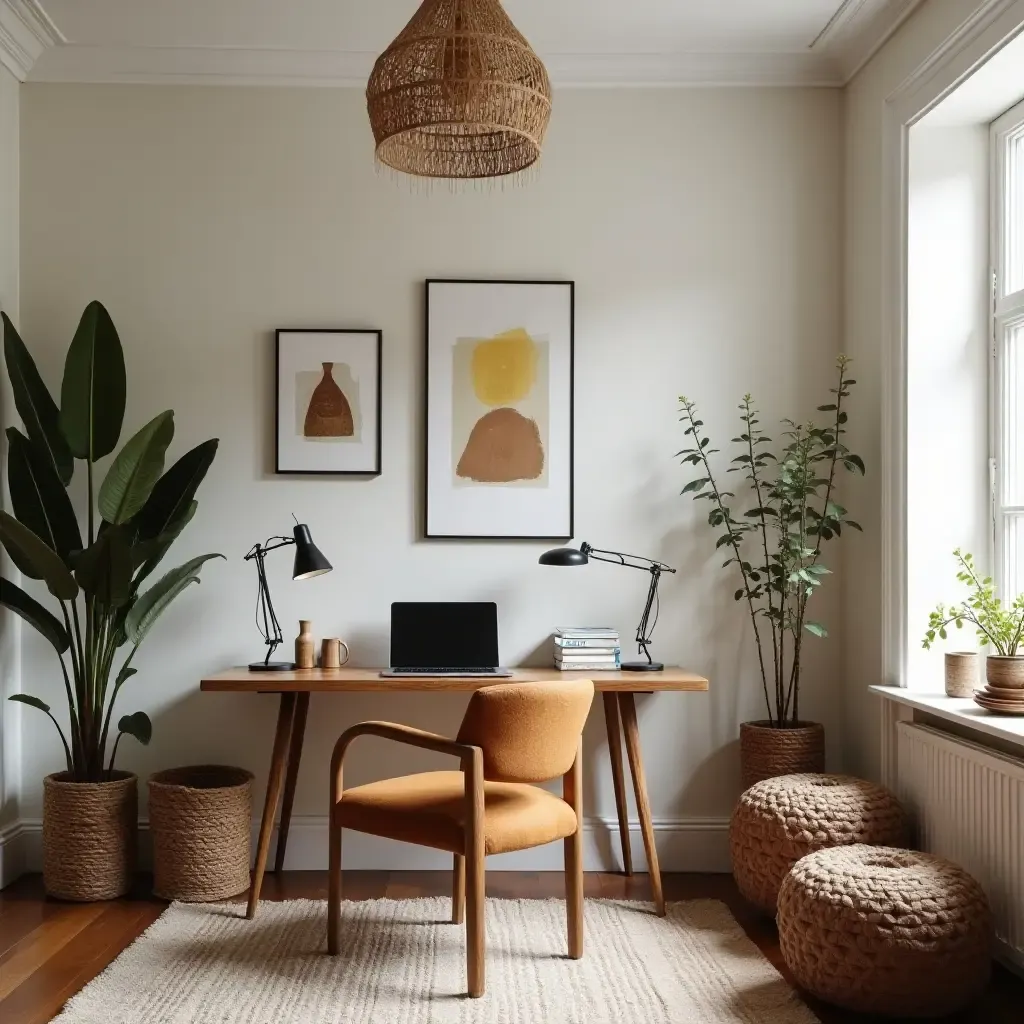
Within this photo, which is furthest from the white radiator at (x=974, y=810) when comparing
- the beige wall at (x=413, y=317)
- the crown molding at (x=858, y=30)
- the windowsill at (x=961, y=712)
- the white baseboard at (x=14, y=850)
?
the white baseboard at (x=14, y=850)

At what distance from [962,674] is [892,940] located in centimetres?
94

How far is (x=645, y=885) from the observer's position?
12.0 ft

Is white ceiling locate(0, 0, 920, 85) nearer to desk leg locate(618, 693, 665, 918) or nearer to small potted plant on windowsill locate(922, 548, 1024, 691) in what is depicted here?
small potted plant on windowsill locate(922, 548, 1024, 691)

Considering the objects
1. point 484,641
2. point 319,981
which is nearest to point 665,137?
point 484,641

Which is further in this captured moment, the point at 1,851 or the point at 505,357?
the point at 505,357

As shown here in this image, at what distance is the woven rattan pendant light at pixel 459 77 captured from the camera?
7.75 ft

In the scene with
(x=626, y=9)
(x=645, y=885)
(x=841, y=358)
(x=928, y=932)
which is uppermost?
(x=626, y=9)

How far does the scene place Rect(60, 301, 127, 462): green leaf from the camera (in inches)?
140

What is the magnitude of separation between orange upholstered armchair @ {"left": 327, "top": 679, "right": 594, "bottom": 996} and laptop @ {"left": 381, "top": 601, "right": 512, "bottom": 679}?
0.65 metres

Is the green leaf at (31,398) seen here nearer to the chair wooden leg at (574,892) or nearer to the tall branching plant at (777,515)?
the chair wooden leg at (574,892)

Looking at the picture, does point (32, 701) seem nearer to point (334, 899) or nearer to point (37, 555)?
point (37, 555)

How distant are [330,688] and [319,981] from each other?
88cm

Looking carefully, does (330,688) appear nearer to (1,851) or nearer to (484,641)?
(484,641)

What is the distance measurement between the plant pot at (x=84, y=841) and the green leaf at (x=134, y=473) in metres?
0.87
